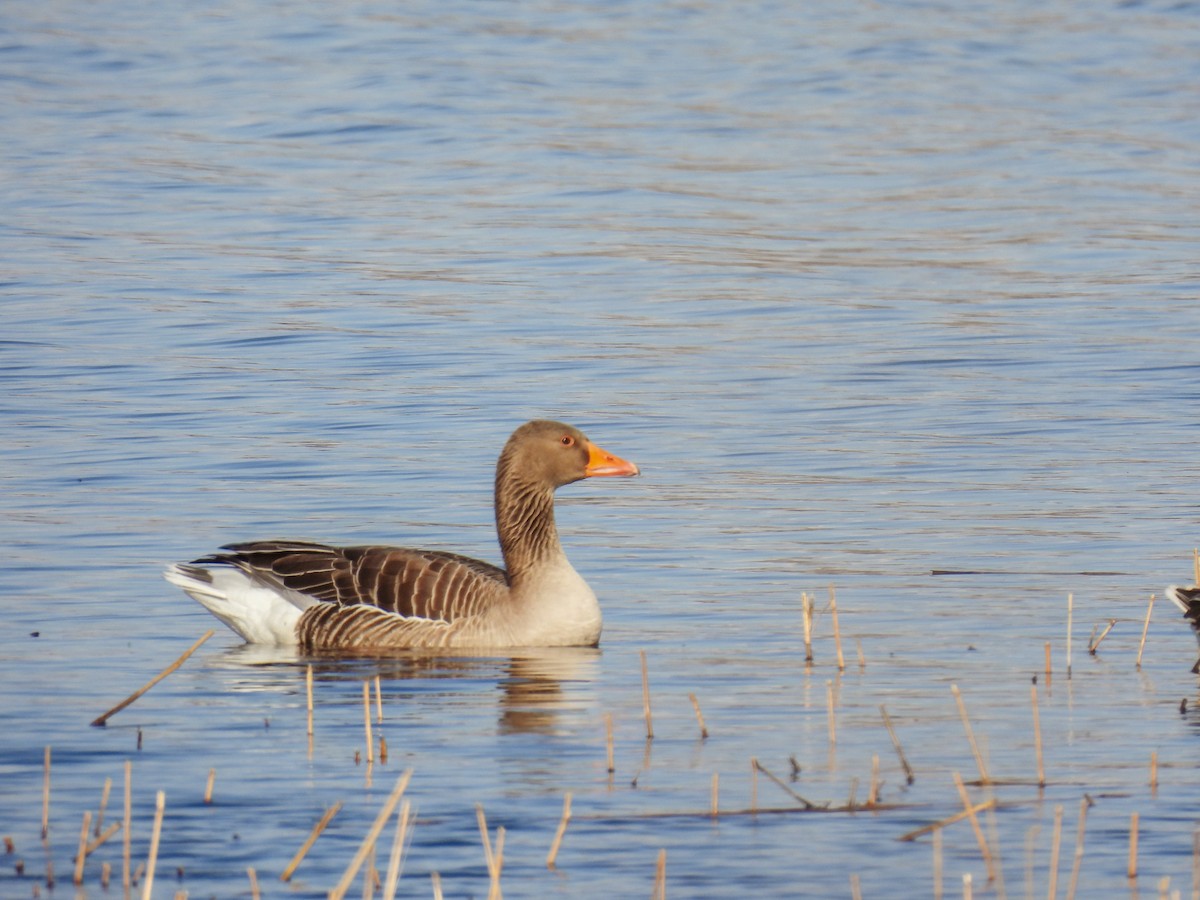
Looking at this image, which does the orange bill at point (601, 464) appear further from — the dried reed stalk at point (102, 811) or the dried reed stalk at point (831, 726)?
the dried reed stalk at point (102, 811)

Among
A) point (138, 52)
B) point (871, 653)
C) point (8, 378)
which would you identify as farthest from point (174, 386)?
point (138, 52)

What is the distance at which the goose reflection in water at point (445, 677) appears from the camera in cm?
1123

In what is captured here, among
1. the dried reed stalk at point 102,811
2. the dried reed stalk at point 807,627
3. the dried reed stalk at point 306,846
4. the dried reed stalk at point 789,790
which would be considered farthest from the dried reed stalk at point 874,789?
the dried reed stalk at point 102,811

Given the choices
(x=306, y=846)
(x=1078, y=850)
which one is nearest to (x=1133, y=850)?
(x=1078, y=850)

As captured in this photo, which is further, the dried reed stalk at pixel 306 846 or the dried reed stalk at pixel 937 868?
the dried reed stalk at pixel 306 846

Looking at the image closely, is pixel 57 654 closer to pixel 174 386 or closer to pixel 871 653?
pixel 871 653

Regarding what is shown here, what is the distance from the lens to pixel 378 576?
13.2 m

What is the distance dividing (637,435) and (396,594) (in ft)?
22.8

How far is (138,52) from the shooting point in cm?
5284

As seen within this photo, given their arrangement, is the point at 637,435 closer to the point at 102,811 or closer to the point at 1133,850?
the point at 102,811

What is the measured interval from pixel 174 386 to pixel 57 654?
10178mm

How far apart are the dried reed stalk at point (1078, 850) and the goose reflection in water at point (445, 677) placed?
9.13ft

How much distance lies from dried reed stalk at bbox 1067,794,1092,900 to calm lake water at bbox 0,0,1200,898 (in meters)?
0.06

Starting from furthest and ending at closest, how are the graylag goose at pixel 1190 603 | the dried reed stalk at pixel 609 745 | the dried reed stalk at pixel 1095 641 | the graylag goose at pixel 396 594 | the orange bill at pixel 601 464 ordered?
the orange bill at pixel 601 464 < the graylag goose at pixel 396 594 < the dried reed stalk at pixel 1095 641 < the graylag goose at pixel 1190 603 < the dried reed stalk at pixel 609 745
